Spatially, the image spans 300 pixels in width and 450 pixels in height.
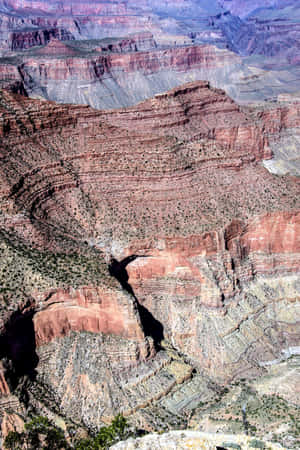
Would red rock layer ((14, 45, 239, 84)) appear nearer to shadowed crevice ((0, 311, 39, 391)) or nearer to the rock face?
the rock face

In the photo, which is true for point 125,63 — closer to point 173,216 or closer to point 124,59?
point 124,59

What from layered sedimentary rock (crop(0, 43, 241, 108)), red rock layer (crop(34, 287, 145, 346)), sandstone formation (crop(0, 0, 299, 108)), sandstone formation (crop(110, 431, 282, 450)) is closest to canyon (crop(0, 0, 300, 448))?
red rock layer (crop(34, 287, 145, 346))

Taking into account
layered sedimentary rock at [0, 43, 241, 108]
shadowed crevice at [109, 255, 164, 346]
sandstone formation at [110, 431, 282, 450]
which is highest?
layered sedimentary rock at [0, 43, 241, 108]

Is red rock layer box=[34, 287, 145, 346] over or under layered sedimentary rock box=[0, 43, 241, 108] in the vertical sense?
under

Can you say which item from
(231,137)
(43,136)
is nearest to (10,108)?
(43,136)

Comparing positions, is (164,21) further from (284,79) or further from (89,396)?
(89,396)

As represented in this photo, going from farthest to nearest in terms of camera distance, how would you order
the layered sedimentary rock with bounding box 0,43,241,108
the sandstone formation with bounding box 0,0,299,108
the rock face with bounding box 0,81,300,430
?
the sandstone formation with bounding box 0,0,299,108
the layered sedimentary rock with bounding box 0,43,241,108
the rock face with bounding box 0,81,300,430

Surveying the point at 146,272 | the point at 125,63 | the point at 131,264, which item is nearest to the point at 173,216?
the point at 146,272

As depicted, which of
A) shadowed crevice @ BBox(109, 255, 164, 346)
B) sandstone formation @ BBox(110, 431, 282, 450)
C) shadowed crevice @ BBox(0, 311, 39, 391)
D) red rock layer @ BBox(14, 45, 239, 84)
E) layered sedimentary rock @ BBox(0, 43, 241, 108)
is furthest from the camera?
red rock layer @ BBox(14, 45, 239, 84)

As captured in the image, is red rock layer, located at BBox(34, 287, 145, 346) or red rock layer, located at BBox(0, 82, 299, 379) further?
red rock layer, located at BBox(0, 82, 299, 379)
